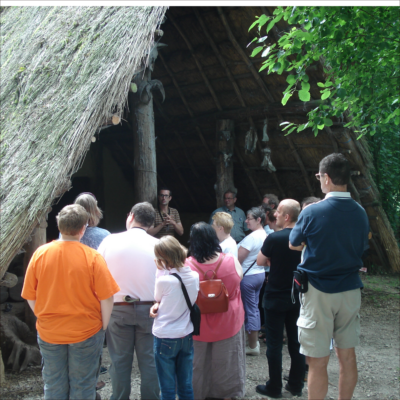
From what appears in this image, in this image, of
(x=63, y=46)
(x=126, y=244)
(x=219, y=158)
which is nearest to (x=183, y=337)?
(x=126, y=244)

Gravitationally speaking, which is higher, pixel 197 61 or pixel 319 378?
pixel 197 61

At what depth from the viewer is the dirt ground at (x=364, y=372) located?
3.38 m

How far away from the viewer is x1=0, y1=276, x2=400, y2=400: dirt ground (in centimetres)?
338

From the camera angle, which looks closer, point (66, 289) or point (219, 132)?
point (66, 289)

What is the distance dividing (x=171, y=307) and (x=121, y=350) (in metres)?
0.53

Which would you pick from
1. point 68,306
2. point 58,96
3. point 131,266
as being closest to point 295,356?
point 131,266

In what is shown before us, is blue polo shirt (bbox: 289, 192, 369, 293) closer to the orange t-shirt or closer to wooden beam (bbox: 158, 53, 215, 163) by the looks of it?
the orange t-shirt

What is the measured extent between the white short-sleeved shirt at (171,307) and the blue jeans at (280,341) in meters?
0.86

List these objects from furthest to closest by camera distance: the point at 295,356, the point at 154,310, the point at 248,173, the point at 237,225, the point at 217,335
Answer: the point at 248,173 → the point at 237,225 → the point at 295,356 → the point at 217,335 → the point at 154,310

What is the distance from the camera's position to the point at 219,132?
23.1ft

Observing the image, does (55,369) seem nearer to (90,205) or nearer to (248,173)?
(90,205)

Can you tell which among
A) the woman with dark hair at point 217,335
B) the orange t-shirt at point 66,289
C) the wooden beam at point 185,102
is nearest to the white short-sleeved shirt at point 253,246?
the woman with dark hair at point 217,335

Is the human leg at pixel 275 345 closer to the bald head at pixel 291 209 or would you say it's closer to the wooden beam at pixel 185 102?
the bald head at pixel 291 209

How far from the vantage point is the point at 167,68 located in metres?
6.95
